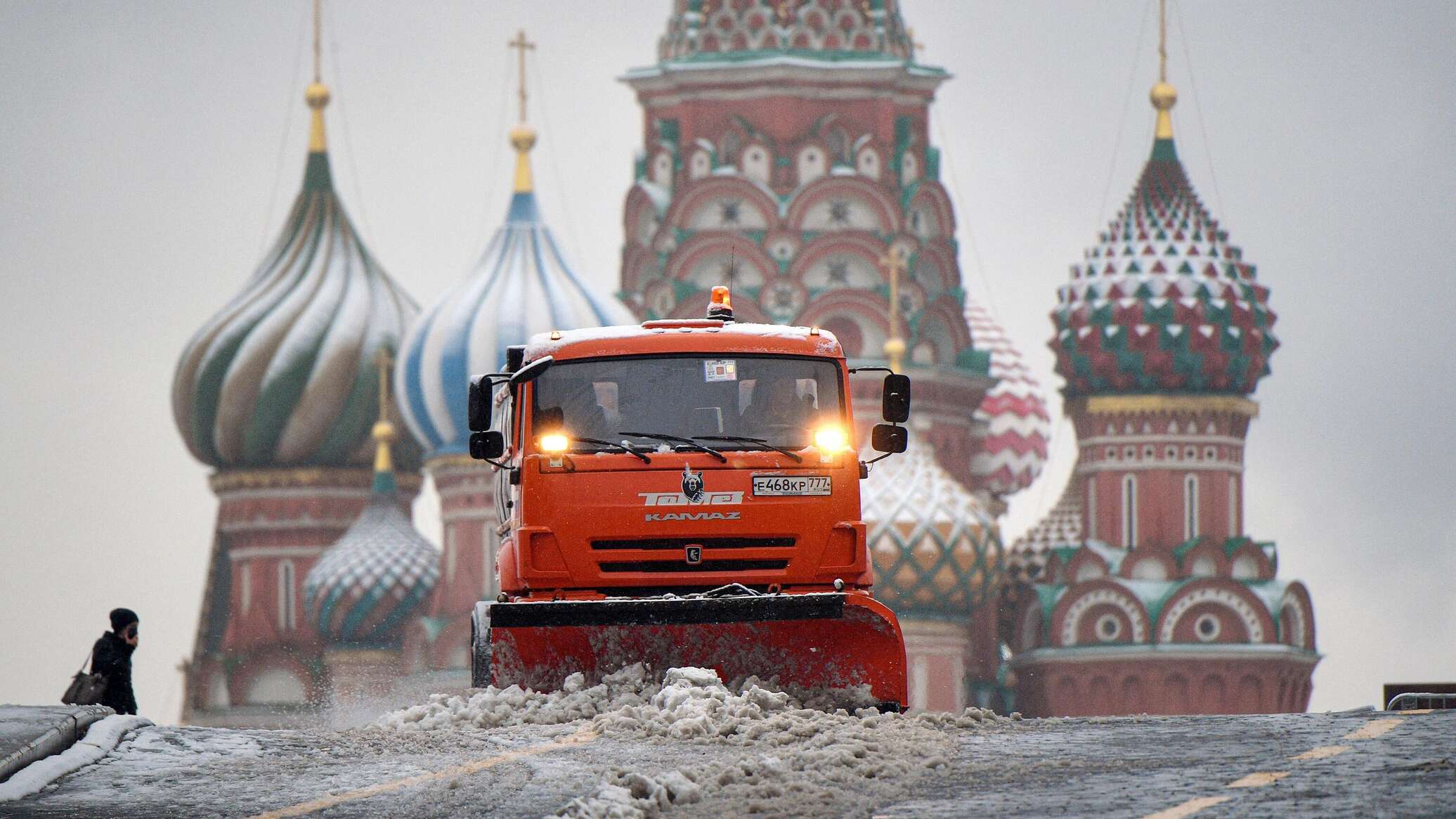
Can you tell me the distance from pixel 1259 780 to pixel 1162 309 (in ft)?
225

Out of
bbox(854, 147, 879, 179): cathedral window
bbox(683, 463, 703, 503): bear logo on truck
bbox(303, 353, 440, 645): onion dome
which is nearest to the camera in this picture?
bbox(683, 463, 703, 503): bear logo on truck

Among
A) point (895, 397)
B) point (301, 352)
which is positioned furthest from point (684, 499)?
point (301, 352)

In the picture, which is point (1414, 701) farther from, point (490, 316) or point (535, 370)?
point (490, 316)

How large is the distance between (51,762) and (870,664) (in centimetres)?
420

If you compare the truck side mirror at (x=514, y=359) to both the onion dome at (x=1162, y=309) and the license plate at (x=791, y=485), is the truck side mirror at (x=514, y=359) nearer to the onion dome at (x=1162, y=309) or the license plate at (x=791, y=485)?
the license plate at (x=791, y=485)

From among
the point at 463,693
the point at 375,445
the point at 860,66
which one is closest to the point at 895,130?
the point at 860,66

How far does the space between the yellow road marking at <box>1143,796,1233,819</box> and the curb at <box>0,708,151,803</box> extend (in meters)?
4.17

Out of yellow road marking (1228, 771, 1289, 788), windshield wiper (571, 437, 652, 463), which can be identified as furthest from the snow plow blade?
yellow road marking (1228, 771, 1289, 788)

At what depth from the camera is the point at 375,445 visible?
8888cm

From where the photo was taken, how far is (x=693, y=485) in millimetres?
17875

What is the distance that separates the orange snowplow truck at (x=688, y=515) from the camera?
57.7 feet

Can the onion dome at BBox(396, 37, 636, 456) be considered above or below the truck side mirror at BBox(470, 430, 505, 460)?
above

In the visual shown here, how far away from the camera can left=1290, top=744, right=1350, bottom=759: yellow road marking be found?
1438 centimetres

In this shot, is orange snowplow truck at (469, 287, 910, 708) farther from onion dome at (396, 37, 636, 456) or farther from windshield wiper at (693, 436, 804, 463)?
onion dome at (396, 37, 636, 456)
